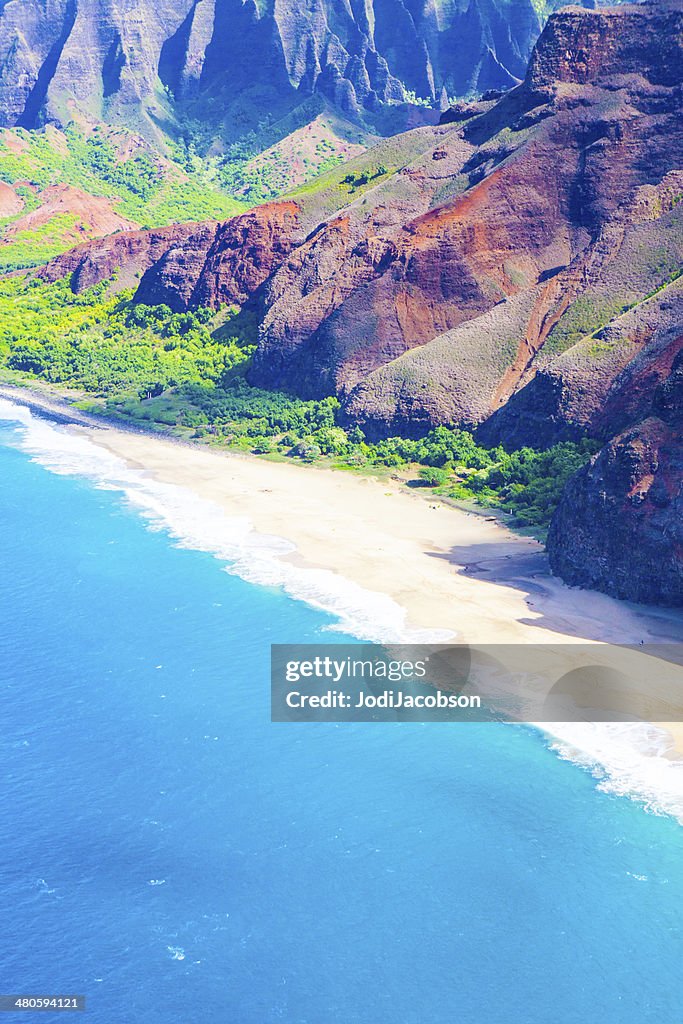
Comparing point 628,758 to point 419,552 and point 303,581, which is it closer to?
point 303,581

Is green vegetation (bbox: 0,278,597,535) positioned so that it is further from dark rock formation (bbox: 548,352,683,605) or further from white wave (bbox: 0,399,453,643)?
dark rock formation (bbox: 548,352,683,605)

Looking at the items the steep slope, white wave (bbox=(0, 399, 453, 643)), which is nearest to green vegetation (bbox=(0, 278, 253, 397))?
the steep slope

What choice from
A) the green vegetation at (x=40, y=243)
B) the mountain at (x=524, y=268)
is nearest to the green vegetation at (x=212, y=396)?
the mountain at (x=524, y=268)

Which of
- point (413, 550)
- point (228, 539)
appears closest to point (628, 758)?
point (413, 550)

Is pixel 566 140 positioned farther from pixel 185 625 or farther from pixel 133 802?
pixel 133 802

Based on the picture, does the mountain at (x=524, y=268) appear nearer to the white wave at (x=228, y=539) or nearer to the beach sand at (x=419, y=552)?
the beach sand at (x=419, y=552)

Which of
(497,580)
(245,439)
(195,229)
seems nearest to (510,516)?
(497,580)
